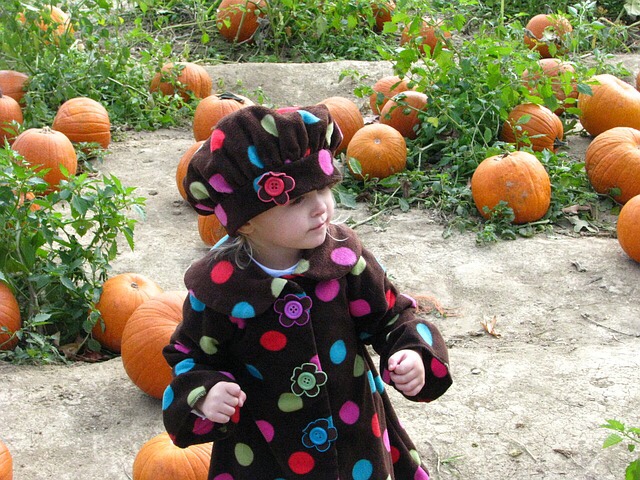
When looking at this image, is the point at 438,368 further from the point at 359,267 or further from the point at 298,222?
the point at 298,222

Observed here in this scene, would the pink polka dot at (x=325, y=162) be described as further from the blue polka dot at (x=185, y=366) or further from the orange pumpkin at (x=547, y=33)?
the orange pumpkin at (x=547, y=33)

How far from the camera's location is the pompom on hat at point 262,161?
7.77 ft

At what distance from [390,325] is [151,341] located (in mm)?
1691

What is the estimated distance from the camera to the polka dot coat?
2.50m

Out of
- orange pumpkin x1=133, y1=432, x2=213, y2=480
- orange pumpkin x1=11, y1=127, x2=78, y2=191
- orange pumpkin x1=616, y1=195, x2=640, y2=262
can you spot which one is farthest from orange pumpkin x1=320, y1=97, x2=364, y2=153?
orange pumpkin x1=133, y1=432, x2=213, y2=480

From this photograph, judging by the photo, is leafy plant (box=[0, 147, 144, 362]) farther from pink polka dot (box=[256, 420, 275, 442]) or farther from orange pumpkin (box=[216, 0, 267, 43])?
orange pumpkin (box=[216, 0, 267, 43])

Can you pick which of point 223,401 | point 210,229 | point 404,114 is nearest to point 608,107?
point 404,114

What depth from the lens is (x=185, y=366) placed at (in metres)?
2.55

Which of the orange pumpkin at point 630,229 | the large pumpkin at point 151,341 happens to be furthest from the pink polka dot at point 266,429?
the orange pumpkin at point 630,229

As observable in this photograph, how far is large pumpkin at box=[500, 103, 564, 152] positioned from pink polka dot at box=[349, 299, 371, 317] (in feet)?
13.6

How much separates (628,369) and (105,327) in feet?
8.26

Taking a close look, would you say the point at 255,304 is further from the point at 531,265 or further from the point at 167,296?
the point at 531,265

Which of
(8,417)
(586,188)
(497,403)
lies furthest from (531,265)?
(8,417)

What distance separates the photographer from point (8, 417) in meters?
3.87
